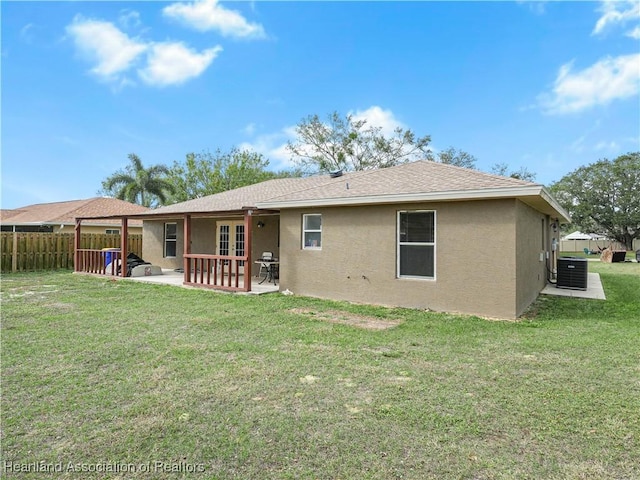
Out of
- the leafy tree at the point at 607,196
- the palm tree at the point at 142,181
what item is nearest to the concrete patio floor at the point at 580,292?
the palm tree at the point at 142,181

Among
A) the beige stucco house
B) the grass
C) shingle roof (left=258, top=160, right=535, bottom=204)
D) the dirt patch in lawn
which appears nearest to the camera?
the grass

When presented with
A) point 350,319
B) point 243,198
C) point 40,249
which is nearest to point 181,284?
point 243,198

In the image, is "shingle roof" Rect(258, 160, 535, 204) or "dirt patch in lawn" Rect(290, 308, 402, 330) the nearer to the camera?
"dirt patch in lawn" Rect(290, 308, 402, 330)

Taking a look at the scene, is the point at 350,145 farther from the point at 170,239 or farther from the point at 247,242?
the point at 247,242

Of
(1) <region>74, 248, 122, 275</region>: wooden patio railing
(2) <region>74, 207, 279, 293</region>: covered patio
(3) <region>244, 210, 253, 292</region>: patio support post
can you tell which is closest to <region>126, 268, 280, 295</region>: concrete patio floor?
(2) <region>74, 207, 279, 293</region>: covered patio

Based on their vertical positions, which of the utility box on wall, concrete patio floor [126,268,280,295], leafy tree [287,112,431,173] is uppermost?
leafy tree [287,112,431,173]

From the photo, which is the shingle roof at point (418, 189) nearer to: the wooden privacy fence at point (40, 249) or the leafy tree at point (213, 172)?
the wooden privacy fence at point (40, 249)

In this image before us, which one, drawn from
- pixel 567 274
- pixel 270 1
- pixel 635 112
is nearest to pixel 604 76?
pixel 635 112

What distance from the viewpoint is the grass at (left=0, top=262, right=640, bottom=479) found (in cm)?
243

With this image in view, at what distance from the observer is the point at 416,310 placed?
7660mm

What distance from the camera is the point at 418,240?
25.9 feet

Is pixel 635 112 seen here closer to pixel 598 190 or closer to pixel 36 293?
pixel 598 190

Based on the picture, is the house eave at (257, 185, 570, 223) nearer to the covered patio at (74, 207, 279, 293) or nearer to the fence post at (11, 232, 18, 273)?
the covered patio at (74, 207, 279, 293)

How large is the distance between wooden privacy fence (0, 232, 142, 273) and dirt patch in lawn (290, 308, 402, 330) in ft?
45.7
